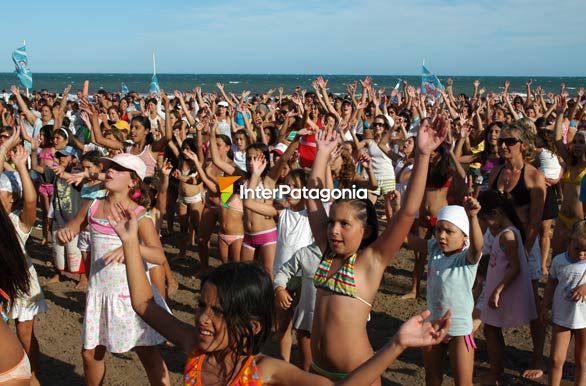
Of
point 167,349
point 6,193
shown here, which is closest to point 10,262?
point 6,193

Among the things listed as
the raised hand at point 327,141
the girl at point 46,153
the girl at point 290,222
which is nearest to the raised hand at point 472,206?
the raised hand at point 327,141

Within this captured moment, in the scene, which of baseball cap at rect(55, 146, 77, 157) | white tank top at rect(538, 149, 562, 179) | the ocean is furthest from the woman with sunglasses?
the ocean

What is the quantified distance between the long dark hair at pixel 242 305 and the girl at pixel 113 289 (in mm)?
1737

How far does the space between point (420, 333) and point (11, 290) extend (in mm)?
1592

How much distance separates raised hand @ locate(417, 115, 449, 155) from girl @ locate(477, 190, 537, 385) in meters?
1.97

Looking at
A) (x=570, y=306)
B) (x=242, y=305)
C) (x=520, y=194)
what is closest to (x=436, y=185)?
(x=520, y=194)

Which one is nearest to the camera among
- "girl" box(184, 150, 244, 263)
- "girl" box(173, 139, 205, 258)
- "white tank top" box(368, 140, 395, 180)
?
"girl" box(184, 150, 244, 263)

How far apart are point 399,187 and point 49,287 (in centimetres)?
465

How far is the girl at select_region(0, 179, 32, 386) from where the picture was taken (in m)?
2.29

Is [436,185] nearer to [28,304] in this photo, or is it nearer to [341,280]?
[341,280]

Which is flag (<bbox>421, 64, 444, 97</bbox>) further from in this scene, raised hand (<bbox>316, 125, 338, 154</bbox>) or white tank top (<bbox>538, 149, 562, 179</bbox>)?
raised hand (<bbox>316, 125, 338, 154</bbox>)

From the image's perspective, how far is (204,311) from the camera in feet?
7.94

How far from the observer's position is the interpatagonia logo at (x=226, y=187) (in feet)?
24.2

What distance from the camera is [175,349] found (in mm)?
6102
